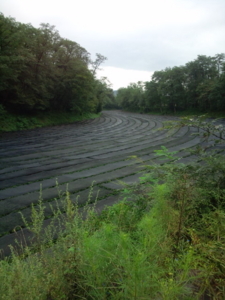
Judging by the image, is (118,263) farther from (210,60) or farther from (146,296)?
(210,60)

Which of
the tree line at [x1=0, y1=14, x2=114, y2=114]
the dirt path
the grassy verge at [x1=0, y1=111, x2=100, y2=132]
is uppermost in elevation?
the tree line at [x1=0, y1=14, x2=114, y2=114]

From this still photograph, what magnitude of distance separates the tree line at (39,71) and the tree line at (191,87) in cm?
1567

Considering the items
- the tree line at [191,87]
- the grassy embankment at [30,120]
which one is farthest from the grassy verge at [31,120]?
the tree line at [191,87]

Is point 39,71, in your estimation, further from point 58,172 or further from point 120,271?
point 120,271

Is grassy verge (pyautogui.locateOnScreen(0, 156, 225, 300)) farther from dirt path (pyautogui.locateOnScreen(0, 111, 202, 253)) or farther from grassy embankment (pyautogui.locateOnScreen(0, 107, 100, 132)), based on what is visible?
grassy embankment (pyautogui.locateOnScreen(0, 107, 100, 132))

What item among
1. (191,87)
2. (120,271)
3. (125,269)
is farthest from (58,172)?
(191,87)

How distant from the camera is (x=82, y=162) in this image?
9172mm

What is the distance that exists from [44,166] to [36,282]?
7216 mm

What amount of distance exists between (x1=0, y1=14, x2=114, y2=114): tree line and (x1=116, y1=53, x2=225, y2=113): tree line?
51.4 feet

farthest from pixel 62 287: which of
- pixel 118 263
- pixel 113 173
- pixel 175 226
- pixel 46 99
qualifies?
pixel 46 99

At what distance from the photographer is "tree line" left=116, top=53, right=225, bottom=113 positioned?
109 feet

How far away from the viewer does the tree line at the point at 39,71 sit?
1952 centimetres

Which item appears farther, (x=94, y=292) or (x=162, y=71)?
(x=162, y=71)

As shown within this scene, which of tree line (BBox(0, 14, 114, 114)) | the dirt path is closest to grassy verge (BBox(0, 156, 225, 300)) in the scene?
the dirt path
